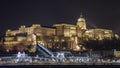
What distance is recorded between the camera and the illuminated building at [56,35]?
129125 mm

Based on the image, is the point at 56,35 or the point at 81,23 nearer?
→ the point at 56,35

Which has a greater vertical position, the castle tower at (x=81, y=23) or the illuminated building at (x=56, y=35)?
the castle tower at (x=81, y=23)

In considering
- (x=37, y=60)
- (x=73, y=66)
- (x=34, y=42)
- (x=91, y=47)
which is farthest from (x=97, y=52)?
(x=73, y=66)

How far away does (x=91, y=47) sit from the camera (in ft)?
404

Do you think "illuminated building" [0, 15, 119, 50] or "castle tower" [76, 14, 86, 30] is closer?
"illuminated building" [0, 15, 119, 50]

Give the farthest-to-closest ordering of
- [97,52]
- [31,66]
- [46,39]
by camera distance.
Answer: [46,39]
[97,52]
[31,66]

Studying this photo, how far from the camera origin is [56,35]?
136125 millimetres

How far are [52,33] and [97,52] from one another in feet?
95.2

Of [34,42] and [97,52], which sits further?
[34,42]

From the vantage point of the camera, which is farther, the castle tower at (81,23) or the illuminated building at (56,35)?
the castle tower at (81,23)

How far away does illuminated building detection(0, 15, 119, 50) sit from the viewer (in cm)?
12912

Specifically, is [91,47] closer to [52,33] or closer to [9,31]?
[52,33]

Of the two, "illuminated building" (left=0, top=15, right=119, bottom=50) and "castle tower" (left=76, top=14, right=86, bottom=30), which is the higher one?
"castle tower" (left=76, top=14, right=86, bottom=30)

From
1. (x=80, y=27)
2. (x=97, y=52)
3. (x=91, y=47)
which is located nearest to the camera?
(x=97, y=52)
